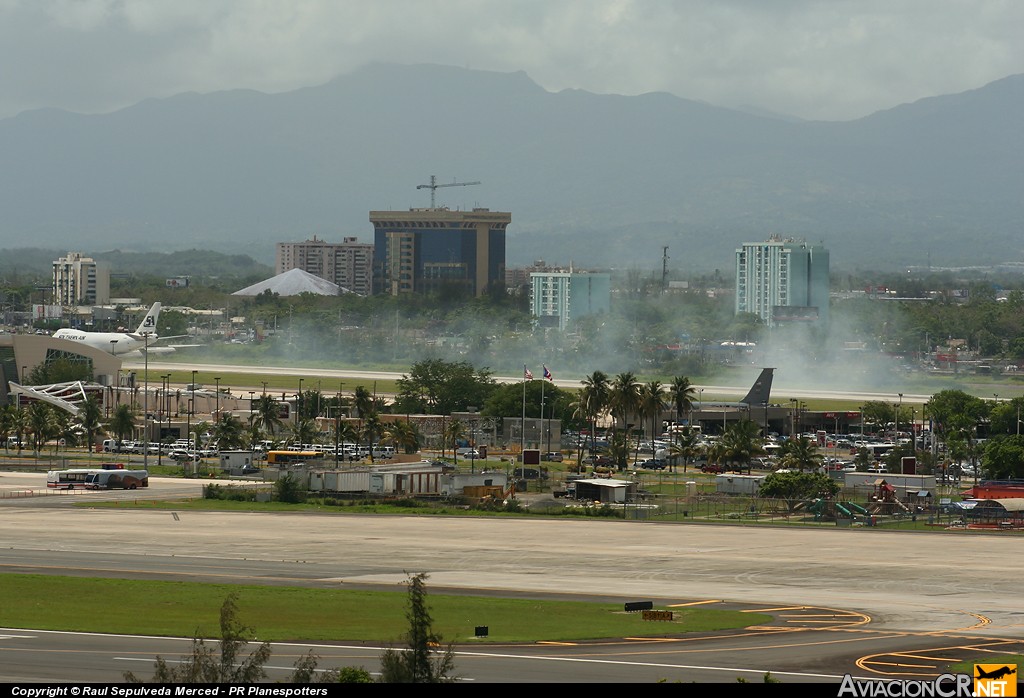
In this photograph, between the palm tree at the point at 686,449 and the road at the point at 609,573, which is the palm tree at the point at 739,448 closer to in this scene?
the palm tree at the point at 686,449

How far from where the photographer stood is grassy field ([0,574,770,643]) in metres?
44.9

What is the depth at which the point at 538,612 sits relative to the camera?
50.2 metres

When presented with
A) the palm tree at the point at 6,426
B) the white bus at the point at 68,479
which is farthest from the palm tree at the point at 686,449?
the palm tree at the point at 6,426

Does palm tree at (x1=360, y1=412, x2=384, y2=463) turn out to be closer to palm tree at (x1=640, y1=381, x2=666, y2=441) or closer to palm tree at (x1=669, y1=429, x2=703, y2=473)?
palm tree at (x1=640, y1=381, x2=666, y2=441)

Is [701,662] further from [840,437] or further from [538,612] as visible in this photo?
[840,437]

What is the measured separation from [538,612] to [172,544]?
82.6ft

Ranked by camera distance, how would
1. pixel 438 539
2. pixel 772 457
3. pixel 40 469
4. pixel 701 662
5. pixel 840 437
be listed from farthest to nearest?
pixel 840 437
pixel 772 457
pixel 40 469
pixel 438 539
pixel 701 662

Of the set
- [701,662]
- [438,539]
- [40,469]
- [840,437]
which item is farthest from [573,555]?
[840,437]

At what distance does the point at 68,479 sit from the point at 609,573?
4905 cm

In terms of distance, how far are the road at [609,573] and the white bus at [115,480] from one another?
19.5 ft

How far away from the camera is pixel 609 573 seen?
6244 cm

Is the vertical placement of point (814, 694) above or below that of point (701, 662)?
above

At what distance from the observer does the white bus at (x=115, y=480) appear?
3890 inches

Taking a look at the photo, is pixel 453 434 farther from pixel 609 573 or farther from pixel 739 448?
pixel 609 573
